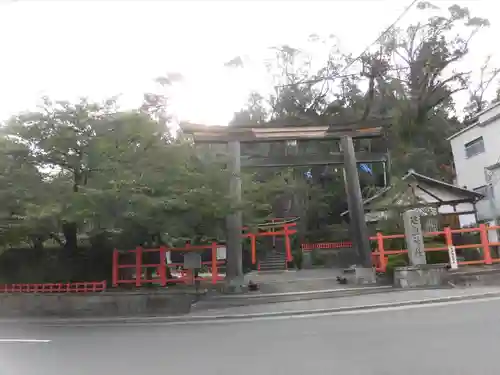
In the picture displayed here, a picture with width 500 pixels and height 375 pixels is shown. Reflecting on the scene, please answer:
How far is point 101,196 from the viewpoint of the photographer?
10.5 metres

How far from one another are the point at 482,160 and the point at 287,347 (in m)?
23.1

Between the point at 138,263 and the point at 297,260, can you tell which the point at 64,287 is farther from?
the point at 297,260

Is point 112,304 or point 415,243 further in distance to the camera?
point 415,243

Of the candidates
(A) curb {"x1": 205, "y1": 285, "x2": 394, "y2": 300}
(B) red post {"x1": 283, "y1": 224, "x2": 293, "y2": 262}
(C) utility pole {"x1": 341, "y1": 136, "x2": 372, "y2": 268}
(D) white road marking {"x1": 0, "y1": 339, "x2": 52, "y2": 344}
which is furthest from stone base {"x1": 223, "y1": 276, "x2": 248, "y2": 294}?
(B) red post {"x1": 283, "y1": 224, "x2": 293, "y2": 262}

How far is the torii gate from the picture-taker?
13109 mm

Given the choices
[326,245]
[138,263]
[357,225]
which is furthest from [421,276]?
[326,245]

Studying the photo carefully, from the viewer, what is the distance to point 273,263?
24312 mm

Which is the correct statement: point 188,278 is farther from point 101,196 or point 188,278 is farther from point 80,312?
point 101,196

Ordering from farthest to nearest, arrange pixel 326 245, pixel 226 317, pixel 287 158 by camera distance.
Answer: pixel 326 245, pixel 287 158, pixel 226 317

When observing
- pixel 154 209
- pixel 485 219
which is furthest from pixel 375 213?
pixel 154 209

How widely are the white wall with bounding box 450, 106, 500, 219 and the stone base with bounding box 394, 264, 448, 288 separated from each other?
13237 mm

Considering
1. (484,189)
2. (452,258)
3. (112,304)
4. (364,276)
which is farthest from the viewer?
(484,189)

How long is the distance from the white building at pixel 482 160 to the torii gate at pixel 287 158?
36.7ft

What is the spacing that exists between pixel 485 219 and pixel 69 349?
23864 mm
